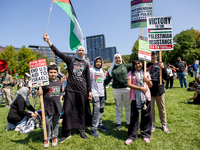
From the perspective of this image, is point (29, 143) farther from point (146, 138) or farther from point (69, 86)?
point (146, 138)

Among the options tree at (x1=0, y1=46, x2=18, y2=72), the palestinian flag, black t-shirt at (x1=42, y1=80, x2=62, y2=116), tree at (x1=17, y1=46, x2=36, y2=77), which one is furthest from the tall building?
black t-shirt at (x1=42, y1=80, x2=62, y2=116)

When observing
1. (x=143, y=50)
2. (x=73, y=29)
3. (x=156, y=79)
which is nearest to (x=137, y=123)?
(x=156, y=79)

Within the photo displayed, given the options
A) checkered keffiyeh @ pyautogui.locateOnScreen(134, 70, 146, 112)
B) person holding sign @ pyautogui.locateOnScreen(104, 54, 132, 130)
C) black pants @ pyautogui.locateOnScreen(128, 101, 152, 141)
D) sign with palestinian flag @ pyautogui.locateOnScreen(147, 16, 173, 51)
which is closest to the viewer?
checkered keffiyeh @ pyautogui.locateOnScreen(134, 70, 146, 112)

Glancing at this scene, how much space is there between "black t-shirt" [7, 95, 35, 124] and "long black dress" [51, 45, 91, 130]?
1595mm

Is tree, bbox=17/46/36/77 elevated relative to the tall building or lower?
lower

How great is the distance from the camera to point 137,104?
3.33 metres

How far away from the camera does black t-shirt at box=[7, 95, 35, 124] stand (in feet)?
14.0

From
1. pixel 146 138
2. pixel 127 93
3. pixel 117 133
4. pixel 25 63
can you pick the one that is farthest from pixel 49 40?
pixel 25 63

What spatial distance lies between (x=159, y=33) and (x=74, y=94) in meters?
2.91

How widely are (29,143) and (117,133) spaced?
7.80 ft

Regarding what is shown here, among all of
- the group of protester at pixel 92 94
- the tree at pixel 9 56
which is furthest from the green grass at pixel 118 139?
the tree at pixel 9 56

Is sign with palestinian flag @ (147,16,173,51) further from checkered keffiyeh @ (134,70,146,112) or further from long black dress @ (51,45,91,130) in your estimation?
long black dress @ (51,45,91,130)

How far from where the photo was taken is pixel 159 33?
12.6 ft

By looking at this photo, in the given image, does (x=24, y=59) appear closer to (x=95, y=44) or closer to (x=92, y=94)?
(x=92, y=94)
